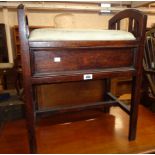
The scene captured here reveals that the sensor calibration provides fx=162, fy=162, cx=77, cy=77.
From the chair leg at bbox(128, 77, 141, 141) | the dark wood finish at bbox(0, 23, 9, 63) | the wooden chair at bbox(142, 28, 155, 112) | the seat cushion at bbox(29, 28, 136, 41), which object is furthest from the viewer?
the dark wood finish at bbox(0, 23, 9, 63)

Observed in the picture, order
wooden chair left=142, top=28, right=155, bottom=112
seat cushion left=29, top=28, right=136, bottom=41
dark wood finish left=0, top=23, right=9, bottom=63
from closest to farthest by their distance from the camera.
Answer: seat cushion left=29, top=28, right=136, bottom=41 < wooden chair left=142, top=28, right=155, bottom=112 < dark wood finish left=0, top=23, right=9, bottom=63

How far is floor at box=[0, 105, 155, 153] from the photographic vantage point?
3.85 feet

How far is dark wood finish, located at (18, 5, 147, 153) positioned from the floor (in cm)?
23

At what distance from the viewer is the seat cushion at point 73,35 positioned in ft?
3.03

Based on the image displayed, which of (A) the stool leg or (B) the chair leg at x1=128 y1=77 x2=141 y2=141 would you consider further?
(B) the chair leg at x1=128 y1=77 x2=141 y2=141

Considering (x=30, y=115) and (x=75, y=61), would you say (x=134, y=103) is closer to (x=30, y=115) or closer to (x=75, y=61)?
(x=75, y=61)

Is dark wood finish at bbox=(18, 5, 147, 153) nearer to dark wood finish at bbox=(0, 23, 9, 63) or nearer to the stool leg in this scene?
the stool leg

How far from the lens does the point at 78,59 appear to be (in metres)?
1.02

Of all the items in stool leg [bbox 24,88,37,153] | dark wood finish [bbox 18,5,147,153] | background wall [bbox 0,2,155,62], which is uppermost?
background wall [bbox 0,2,155,62]

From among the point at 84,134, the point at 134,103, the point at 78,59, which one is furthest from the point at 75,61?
the point at 84,134

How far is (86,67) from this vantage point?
3.44ft

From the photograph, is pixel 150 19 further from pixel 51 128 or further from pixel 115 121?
pixel 51 128

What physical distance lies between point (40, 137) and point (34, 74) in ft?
2.02

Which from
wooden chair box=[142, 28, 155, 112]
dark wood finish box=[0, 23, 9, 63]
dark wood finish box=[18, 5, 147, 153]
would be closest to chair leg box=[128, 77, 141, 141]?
dark wood finish box=[18, 5, 147, 153]
